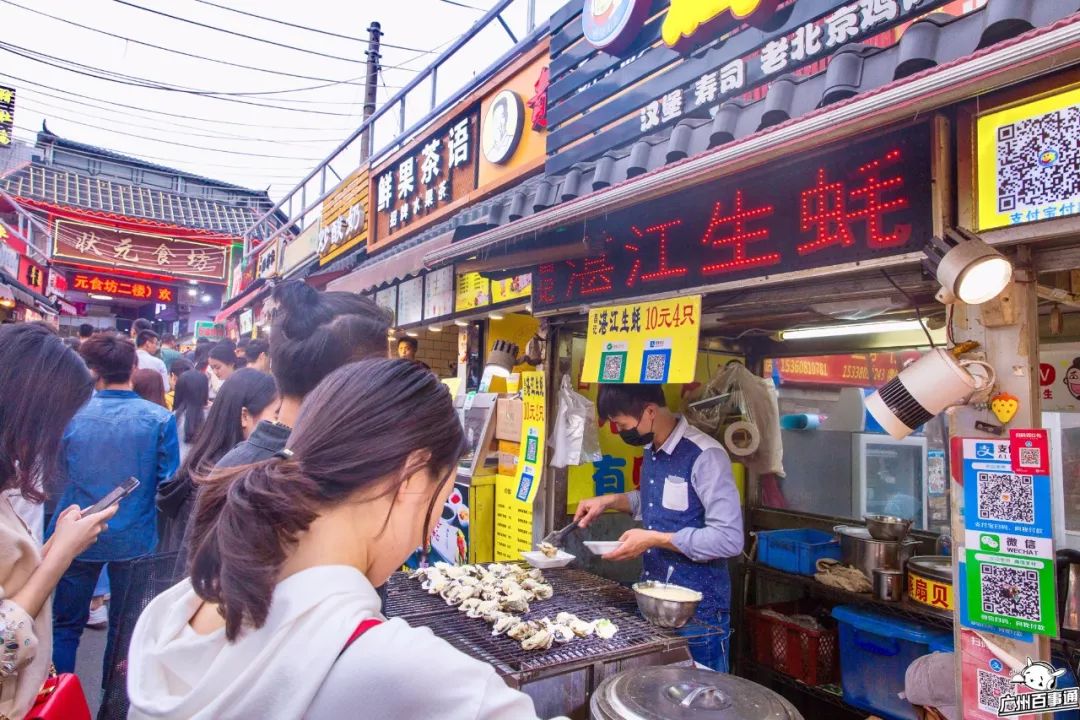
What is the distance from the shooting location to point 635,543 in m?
3.86

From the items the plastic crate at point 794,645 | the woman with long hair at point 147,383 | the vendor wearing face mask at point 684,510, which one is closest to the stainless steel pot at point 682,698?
the vendor wearing face mask at point 684,510

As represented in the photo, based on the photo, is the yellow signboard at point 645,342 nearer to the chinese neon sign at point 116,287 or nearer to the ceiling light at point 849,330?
the ceiling light at point 849,330

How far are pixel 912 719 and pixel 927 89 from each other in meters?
4.37

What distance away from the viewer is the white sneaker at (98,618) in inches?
237

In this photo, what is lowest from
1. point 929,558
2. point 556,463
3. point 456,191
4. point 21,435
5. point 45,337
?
point 929,558

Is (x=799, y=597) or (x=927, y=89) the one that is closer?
(x=927, y=89)

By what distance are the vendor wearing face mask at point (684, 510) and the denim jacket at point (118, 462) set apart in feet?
10.5

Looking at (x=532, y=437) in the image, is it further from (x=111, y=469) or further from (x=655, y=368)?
(x=111, y=469)

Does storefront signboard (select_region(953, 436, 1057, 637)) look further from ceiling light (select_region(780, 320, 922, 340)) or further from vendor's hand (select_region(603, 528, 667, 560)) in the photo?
ceiling light (select_region(780, 320, 922, 340))

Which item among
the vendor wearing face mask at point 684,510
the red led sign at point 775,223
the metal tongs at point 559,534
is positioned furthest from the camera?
the metal tongs at point 559,534

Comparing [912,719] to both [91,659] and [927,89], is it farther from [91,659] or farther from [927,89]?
[91,659]

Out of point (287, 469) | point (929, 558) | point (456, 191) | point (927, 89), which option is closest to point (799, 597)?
point (929, 558)

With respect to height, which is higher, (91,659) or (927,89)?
(927,89)

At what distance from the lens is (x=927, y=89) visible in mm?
2201
